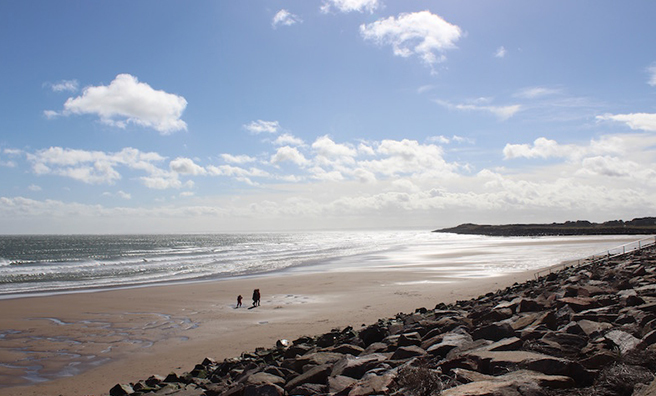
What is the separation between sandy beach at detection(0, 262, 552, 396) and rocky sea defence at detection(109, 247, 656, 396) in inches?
129

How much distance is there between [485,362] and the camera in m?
5.72

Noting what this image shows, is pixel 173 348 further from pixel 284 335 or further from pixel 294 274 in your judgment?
pixel 294 274

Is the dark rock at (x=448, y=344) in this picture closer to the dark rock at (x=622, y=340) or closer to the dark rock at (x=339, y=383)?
the dark rock at (x=339, y=383)

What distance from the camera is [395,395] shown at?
5.10 meters

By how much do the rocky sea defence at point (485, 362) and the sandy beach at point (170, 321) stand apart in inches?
129

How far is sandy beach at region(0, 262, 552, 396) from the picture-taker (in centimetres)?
1202

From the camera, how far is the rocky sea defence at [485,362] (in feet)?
15.3

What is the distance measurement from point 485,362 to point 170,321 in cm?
1549

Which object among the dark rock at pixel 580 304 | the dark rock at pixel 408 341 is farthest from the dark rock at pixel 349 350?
the dark rock at pixel 580 304

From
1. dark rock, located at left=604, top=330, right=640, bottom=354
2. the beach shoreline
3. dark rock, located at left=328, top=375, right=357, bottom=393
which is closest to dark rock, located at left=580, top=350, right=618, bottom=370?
dark rock, located at left=604, top=330, right=640, bottom=354

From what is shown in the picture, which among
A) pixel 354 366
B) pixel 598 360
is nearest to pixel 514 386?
pixel 598 360

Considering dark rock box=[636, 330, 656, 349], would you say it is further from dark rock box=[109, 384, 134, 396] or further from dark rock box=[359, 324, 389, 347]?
dark rock box=[109, 384, 134, 396]

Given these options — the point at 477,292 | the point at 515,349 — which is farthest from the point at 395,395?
the point at 477,292

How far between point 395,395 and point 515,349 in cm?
217
